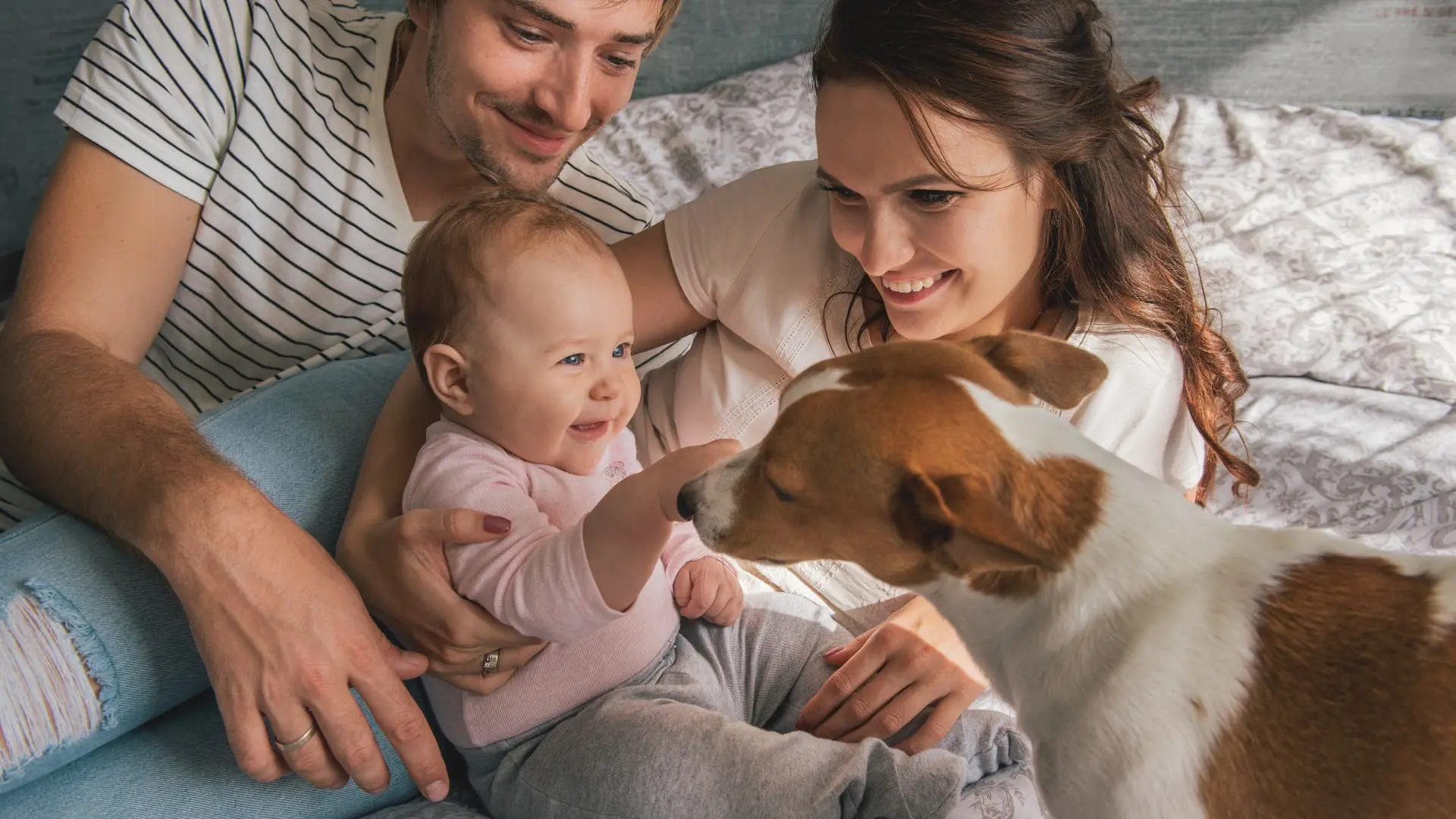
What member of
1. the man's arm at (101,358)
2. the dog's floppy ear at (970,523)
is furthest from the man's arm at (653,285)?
the dog's floppy ear at (970,523)

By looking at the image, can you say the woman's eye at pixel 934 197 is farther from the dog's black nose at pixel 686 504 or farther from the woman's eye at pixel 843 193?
the dog's black nose at pixel 686 504

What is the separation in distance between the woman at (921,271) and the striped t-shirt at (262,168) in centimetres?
32

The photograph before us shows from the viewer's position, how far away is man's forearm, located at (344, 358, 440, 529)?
1.25 meters

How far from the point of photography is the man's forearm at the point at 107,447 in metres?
1.08

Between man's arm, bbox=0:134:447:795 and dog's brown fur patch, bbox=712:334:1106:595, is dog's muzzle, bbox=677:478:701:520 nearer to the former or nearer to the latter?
dog's brown fur patch, bbox=712:334:1106:595

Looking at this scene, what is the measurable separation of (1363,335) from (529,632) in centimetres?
167

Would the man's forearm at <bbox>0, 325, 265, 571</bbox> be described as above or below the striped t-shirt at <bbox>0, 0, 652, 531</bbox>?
below

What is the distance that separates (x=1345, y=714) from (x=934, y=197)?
2.19 ft

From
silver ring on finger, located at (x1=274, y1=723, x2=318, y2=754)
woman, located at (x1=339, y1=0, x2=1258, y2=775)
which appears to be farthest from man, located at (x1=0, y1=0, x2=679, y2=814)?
woman, located at (x1=339, y1=0, x2=1258, y2=775)

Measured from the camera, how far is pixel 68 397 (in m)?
1.22

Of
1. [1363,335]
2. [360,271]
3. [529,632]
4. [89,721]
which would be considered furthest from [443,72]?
[1363,335]

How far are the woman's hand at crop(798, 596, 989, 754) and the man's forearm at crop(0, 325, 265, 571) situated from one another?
0.67m

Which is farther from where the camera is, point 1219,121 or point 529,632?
point 1219,121

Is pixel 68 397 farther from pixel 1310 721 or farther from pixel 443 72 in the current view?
pixel 1310 721
